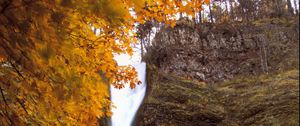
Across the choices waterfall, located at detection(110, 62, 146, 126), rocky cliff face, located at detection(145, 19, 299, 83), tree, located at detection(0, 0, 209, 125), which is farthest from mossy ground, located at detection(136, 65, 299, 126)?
tree, located at detection(0, 0, 209, 125)

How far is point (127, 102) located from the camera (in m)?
17.9

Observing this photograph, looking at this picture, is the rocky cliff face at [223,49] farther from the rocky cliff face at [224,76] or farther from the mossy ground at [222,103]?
the mossy ground at [222,103]

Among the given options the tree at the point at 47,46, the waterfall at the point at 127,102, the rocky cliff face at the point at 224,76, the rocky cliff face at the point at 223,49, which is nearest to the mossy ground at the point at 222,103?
the rocky cliff face at the point at 224,76

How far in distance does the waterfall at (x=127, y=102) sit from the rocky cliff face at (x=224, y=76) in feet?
2.61

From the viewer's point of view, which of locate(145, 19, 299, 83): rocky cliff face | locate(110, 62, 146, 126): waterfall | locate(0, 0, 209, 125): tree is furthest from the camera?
locate(145, 19, 299, 83): rocky cliff face

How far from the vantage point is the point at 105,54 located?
509 centimetres

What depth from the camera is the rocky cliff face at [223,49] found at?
20906 mm

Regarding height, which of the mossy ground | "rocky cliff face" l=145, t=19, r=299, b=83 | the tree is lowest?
the mossy ground

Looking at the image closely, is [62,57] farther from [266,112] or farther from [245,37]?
[245,37]

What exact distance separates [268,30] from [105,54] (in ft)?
68.6

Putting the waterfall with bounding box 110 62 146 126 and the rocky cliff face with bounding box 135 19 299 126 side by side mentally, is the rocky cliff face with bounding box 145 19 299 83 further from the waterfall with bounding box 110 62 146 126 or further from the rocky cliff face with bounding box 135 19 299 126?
the waterfall with bounding box 110 62 146 126

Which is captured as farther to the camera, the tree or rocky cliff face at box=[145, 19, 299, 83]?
rocky cliff face at box=[145, 19, 299, 83]

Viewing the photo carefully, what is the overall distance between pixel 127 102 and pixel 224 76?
272 inches

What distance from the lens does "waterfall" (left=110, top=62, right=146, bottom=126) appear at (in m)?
16.0
